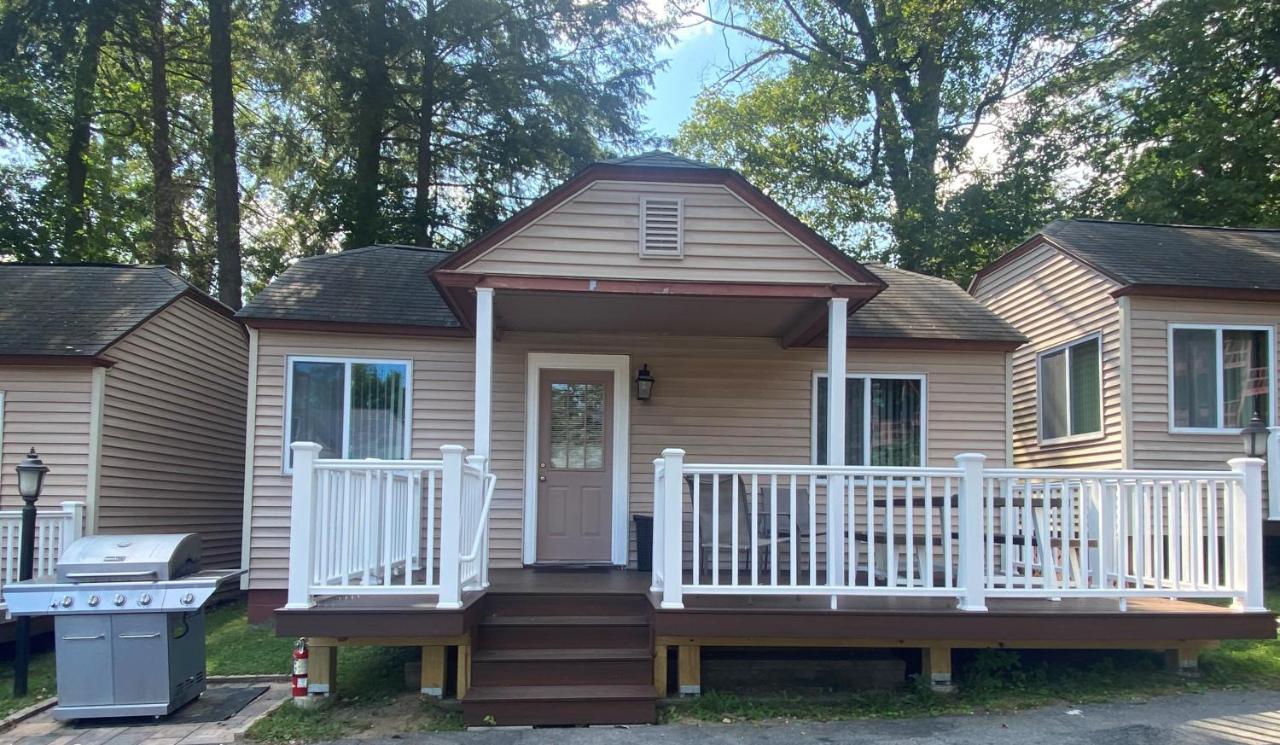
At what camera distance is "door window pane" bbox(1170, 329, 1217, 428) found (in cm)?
957

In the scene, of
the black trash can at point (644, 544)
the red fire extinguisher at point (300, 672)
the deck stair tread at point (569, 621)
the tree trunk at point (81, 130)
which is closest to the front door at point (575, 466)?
the black trash can at point (644, 544)

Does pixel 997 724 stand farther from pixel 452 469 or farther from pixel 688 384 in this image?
pixel 688 384

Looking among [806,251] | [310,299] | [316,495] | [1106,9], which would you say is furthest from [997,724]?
[1106,9]

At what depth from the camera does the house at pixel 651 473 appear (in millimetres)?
5535

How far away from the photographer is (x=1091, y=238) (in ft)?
35.5

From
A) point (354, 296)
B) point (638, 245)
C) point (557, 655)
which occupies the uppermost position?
point (638, 245)

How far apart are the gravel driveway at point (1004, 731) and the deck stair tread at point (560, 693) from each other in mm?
178

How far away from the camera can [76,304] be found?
9.41 meters

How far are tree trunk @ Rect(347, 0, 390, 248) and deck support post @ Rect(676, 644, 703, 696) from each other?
13.7 m

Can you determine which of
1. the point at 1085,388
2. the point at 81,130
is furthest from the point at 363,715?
the point at 81,130

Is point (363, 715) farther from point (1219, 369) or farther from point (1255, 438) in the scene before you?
point (1219, 369)

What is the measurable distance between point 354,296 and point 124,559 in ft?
12.1

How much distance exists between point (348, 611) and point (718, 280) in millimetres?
3333

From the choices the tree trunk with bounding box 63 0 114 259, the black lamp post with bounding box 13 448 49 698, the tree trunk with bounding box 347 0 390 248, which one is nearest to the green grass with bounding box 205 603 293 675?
the black lamp post with bounding box 13 448 49 698
